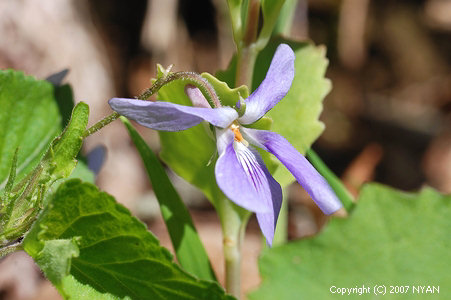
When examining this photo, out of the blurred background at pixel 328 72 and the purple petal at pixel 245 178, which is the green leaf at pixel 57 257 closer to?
the purple petal at pixel 245 178

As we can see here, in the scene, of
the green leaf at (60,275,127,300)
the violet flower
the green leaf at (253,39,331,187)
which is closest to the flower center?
the violet flower

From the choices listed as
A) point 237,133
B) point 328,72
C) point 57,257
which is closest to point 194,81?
point 237,133

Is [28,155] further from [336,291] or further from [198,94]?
A: [336,291]

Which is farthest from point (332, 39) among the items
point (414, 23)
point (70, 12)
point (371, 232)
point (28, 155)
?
point (28, 155)

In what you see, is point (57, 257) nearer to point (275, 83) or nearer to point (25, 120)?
point (275, 83)

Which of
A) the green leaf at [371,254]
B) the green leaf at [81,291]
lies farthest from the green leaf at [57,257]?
the green leaf at [371,254]
